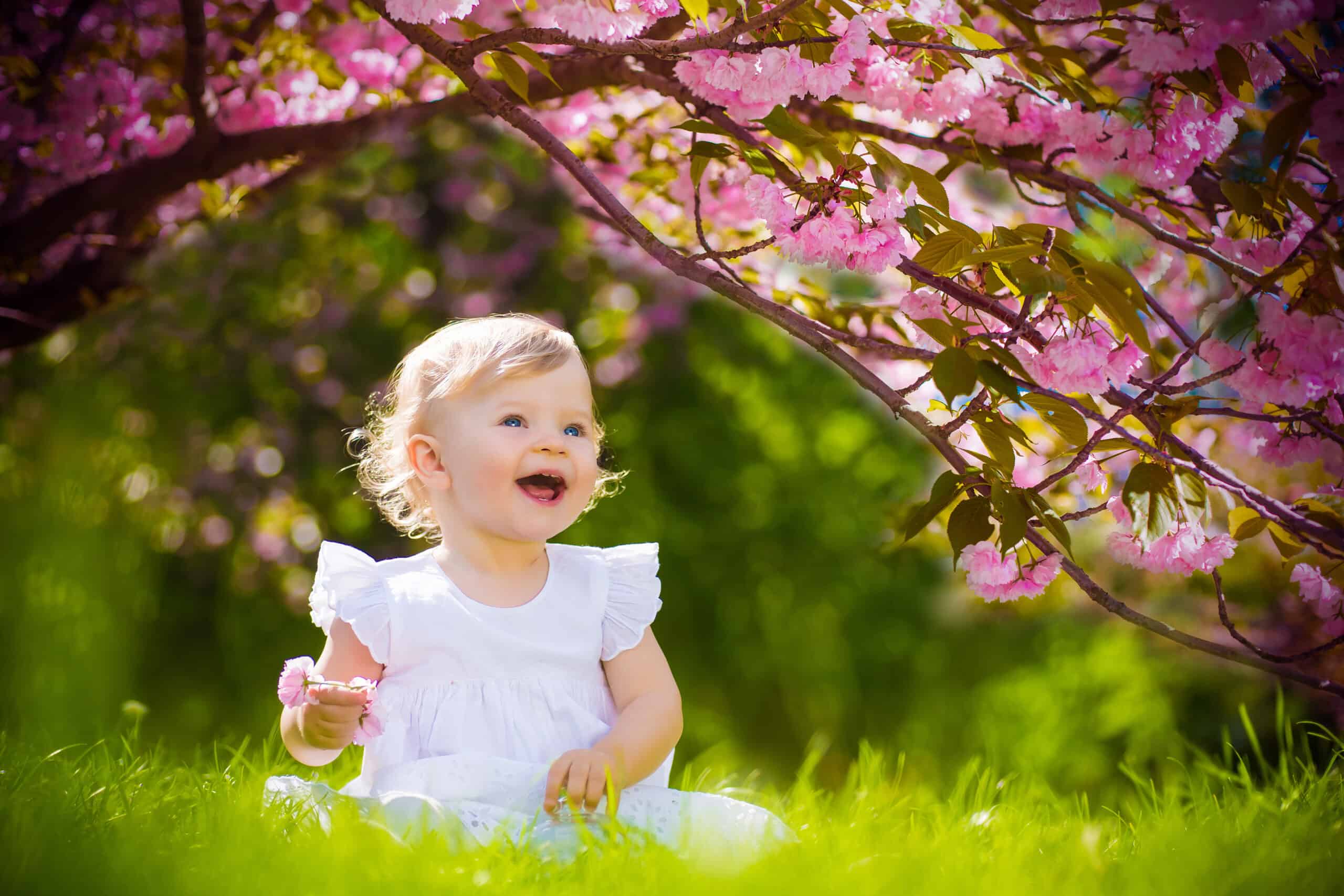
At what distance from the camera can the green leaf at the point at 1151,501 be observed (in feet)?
5.05

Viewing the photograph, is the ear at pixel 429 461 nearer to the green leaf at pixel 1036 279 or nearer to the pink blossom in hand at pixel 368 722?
the pink blossom in hand at pixel 368 722

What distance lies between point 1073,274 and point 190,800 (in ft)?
5.11

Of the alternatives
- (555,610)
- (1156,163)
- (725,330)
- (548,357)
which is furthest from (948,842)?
(725,330)

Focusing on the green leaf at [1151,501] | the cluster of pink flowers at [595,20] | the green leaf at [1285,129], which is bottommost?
the green leaf at [1151,501]

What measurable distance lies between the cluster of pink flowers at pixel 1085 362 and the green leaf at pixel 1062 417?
0.06 m

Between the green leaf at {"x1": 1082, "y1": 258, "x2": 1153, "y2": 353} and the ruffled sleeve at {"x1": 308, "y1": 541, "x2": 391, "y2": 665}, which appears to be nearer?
the green leaf at {"x1": 1082, "y1": 258, "x2": 1153, "y2": 353}

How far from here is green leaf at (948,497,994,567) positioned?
1.55m

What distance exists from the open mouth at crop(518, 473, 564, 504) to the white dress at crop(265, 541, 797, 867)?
6.4 inches

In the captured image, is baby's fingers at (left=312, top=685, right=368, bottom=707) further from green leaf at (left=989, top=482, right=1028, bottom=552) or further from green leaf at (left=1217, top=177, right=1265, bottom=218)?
green leaf at (left=1217, top=177, right=1265, bottom=218)

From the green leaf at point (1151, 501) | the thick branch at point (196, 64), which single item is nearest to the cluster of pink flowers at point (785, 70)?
the green leaf at point (1151, 501)

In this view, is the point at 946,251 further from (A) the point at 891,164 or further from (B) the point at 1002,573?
(B) the point at 1002,573

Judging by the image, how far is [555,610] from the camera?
1815mm

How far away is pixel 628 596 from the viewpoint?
6.16ft

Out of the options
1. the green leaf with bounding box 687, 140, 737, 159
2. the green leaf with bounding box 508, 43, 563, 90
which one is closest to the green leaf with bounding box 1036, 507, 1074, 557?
the green leaf with bounding box 687, 140, 737, 159
